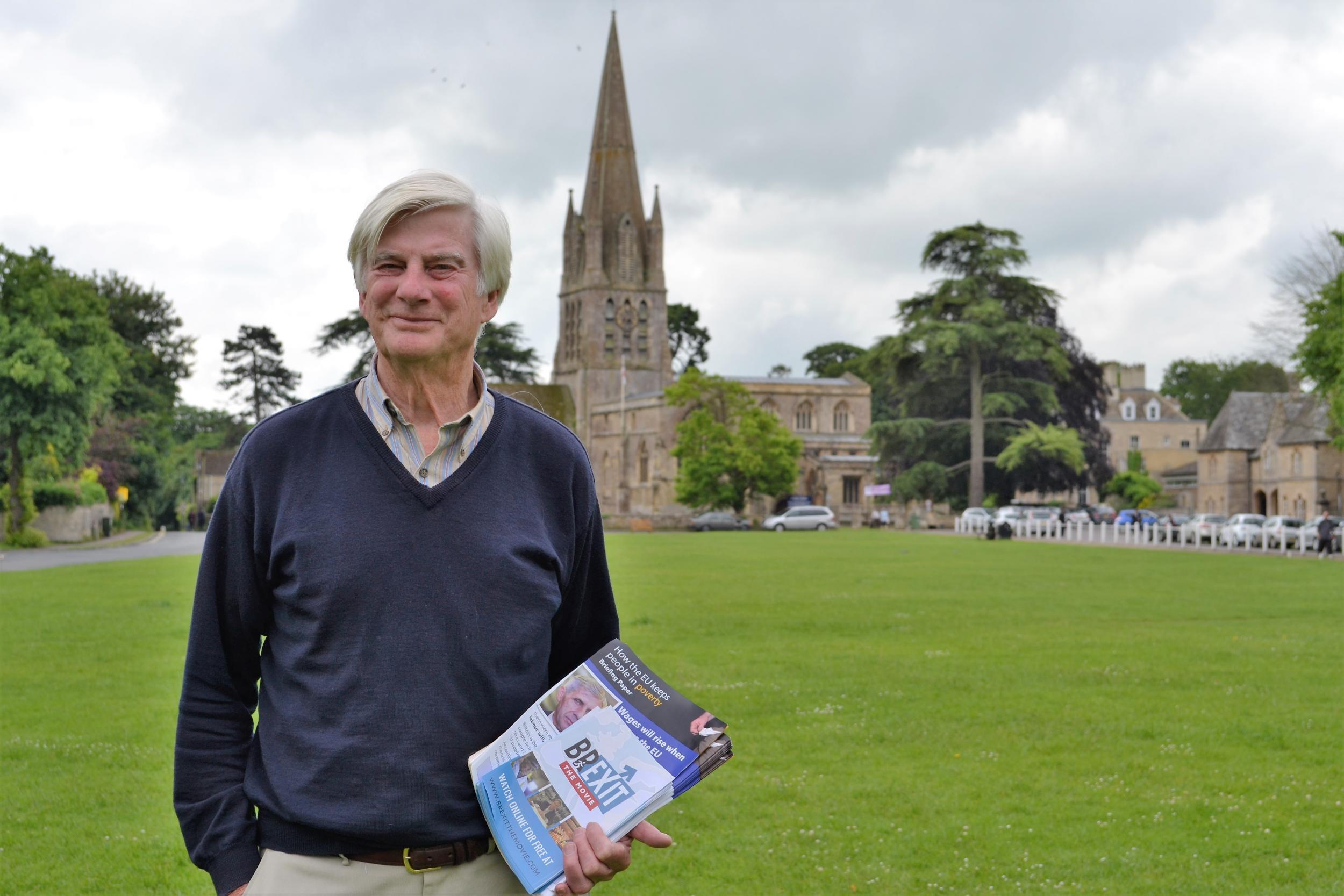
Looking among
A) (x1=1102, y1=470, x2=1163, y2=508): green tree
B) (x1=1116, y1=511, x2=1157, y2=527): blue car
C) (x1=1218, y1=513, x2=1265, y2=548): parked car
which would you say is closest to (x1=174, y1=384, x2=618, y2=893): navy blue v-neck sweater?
(x1=1218, y1=513, x2=1265, y2=548): parked car

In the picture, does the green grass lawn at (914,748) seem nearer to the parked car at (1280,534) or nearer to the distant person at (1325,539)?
the distant person at (1325,539)

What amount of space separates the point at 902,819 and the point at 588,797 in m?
5.70

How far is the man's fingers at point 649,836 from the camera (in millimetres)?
2832

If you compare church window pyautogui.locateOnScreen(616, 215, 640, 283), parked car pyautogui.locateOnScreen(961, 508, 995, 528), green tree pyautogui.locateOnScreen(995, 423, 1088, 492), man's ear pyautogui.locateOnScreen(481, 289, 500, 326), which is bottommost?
parked car pyautogui.locateOnScreen(961, 508, 995, 528)

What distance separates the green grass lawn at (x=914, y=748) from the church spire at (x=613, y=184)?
82664 millimetres

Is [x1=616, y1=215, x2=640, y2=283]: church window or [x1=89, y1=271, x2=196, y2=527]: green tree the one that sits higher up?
[x1=616, y1=215, x2=640, y2=283]: church window

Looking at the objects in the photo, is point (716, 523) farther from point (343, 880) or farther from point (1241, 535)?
point (343, 880)

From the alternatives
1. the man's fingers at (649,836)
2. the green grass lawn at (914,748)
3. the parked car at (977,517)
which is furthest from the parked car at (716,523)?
the man's fingers at (649,836)

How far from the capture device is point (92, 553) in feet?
134

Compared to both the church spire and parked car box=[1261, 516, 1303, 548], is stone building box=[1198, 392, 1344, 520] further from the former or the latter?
the church spire

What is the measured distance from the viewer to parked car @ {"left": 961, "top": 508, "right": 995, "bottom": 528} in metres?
65.8

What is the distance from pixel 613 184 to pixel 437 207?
336 ft

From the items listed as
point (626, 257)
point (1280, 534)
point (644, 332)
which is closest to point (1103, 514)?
point (1280, 534)

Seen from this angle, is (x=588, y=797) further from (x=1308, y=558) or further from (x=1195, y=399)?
(x=1195, y=399)
